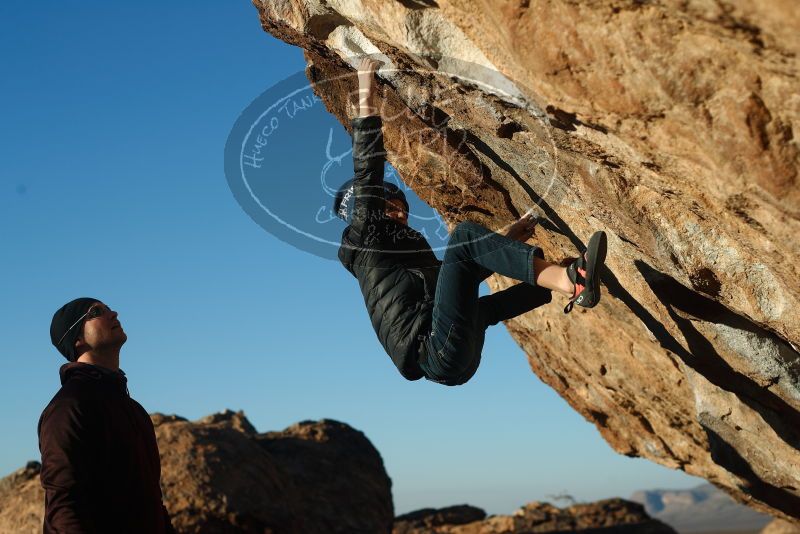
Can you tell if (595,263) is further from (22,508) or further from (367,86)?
(22,508)

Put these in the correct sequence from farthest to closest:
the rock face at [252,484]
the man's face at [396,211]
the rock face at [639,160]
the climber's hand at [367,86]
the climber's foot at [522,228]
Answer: the rock face at [252,484] → the climber's foot at [522,228] → the man's face at [396,211] → the climber's hand at [367,86] → the rock face at [639,160]

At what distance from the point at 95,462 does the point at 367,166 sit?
2.26 meters

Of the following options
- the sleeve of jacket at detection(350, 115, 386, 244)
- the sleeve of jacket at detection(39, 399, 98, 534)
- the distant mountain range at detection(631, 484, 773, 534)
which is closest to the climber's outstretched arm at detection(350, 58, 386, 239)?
the sleeve of jacket at detection(350, 115, 386, 244)

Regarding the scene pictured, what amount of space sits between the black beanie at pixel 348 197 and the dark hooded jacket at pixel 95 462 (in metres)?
1.74

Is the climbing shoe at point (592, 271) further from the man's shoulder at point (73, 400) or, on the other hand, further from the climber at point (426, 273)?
the man's shoulder at point (73, 400)

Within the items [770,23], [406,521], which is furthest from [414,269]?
[406,521]

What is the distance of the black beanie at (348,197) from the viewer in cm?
530

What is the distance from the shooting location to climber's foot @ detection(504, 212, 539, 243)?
5891 millimetres

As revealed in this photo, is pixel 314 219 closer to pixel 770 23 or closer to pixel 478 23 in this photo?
pixel 478 23

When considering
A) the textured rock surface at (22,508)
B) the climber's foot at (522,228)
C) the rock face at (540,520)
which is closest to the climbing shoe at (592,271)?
the climber's foot at (522,228)

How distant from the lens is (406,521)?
15.0 metres

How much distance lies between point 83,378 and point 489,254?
246cm

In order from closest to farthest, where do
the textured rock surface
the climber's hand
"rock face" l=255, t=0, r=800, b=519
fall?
"rock face" l=255, t=0, r=800, b=519 < the climber's hand < the textured rock surface

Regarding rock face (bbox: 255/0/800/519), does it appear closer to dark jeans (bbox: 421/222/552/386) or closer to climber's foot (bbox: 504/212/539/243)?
climber's foot (bbox: 504/212/539/243)
